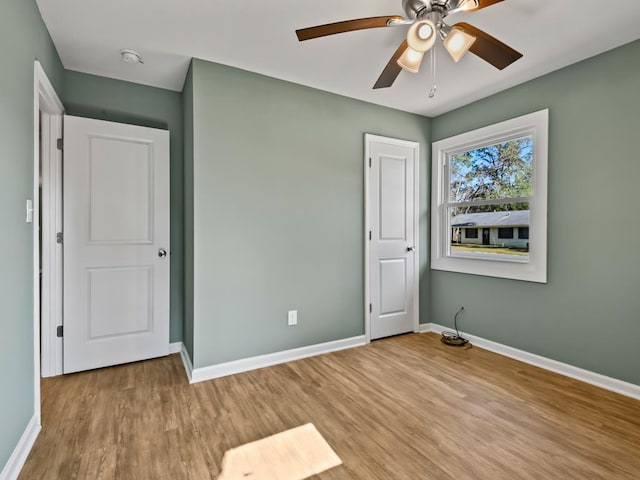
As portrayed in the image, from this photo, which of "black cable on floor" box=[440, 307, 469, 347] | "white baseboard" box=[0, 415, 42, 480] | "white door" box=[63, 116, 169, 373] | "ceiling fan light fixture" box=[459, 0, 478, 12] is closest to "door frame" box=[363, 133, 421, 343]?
"black cable on floor" box=[440, 307, 469, 347]

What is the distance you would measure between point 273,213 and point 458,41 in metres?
1.78

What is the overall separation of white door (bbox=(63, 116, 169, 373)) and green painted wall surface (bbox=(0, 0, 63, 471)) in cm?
86

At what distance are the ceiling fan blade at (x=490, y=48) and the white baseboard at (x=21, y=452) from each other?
2988mm

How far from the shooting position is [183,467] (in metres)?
1.57

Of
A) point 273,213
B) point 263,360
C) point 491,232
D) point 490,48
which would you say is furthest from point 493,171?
point 263,360

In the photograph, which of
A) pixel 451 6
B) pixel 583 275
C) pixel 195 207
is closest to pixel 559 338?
pixel 583 275

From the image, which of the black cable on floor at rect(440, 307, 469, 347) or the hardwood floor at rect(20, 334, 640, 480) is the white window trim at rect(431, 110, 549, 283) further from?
the hardwood floor at rect(20, 334, 640, 480)

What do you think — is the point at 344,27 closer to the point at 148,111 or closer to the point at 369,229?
the point at 369,229

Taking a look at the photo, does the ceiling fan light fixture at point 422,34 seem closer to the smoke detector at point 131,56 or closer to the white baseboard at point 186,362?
the smoke detector at point 131,56

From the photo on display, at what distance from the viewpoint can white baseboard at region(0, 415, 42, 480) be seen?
Answer: 4.73 feet

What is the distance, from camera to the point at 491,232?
321 centimetres

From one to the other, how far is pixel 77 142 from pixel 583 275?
4132 mm

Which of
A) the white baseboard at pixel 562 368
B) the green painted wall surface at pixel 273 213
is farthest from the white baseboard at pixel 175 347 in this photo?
the white baseboard at pixel 562 368

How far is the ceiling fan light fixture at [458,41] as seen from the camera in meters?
1.68
